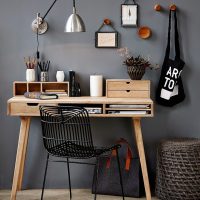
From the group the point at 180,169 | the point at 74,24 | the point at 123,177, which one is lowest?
the point at 123,177

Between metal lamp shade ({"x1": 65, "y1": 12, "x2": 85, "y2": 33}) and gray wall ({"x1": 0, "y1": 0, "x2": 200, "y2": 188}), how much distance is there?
284 millimetres

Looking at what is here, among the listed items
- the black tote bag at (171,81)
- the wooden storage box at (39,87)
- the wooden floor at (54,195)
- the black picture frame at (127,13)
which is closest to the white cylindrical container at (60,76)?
the wooden storage box at (39,87)

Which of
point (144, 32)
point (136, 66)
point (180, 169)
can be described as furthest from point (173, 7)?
point (180, 169)

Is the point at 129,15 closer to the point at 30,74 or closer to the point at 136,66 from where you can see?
the point at 136,66

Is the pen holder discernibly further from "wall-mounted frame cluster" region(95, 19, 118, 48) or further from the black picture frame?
the black picture frame

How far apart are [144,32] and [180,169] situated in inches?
50.5

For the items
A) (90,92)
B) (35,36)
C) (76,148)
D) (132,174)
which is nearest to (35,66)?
(35,36)

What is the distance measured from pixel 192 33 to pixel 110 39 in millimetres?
759

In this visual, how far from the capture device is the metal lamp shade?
4.05 meters

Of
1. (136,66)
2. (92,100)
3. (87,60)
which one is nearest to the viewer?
(92,100)

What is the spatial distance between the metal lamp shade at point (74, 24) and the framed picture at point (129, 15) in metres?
0.45

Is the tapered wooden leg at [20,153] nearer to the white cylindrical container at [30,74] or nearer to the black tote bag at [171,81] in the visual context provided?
the white cylindrical container at [30,74]

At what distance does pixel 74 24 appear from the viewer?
13.3 feet

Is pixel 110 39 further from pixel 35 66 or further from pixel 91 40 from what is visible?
pixel 35 66
